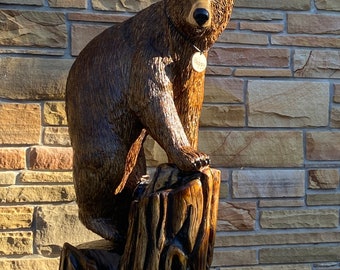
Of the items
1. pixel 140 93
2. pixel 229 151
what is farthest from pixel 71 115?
pixel 229 151

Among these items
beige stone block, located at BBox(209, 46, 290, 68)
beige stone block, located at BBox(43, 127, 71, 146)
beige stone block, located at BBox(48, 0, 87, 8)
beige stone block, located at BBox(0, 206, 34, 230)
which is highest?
beige stone block, located at BBox(48, 0, 87, 8)

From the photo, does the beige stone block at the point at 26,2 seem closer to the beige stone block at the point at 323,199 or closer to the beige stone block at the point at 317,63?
the beige stone block at the point at 317,63

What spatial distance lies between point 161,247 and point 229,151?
33.5 inches

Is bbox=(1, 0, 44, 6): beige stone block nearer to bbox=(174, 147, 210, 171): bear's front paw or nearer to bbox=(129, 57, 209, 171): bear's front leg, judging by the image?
bbox=(129, 57, 209, 171): bear's front leg

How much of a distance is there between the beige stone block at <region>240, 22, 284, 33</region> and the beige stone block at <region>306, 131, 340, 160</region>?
15.1 inches

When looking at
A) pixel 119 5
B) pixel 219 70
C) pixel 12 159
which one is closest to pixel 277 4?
pixel 219 70

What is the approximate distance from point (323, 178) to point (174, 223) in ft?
3.40

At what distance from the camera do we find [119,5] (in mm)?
1731

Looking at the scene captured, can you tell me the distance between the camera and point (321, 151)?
74.7 inches

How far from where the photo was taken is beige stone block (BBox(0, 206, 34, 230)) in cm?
166

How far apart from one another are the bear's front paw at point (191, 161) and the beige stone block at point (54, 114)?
0.74 metres

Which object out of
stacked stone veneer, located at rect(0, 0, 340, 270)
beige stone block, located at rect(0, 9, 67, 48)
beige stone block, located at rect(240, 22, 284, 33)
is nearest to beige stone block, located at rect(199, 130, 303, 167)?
stacked stone veneer, located at rect(0, 0, 340, 270)

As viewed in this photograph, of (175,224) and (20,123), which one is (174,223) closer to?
(175,224)

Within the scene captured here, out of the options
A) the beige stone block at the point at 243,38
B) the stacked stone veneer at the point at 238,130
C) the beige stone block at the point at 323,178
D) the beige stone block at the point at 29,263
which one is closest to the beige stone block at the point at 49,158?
the stacked stone veneer at the point at 238,130
